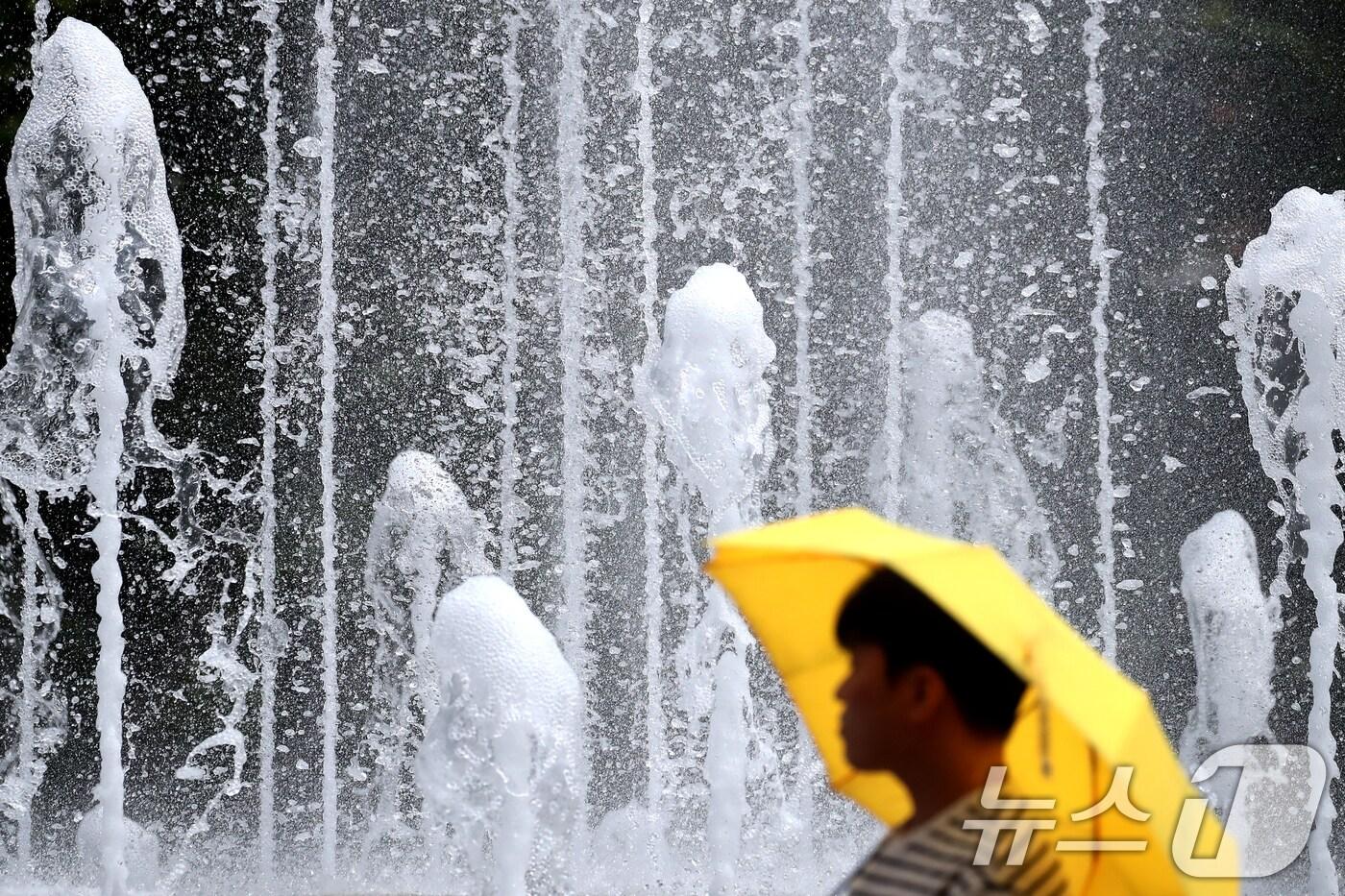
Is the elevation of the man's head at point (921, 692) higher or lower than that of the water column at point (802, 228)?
lower

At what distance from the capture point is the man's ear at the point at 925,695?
1.38 meters

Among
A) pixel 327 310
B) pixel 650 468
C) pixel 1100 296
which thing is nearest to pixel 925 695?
pixel 650 468

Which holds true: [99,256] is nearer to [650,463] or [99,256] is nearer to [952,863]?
[650,463]

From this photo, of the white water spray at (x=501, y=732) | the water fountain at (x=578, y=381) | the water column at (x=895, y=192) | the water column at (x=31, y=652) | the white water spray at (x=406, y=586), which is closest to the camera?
the white water spray at (x=501, y=732)

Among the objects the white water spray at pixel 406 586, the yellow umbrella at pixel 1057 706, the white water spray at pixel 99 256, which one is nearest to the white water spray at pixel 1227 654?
the white water spray at pixel 406 586

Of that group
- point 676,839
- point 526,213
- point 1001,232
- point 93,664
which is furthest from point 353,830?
point 1001,232

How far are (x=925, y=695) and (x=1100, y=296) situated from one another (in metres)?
9.75

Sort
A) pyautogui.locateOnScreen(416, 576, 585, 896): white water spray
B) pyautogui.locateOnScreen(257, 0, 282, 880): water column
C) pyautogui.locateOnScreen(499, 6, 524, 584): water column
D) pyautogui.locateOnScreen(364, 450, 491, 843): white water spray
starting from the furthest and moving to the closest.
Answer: pyautogui.locateOnScreen(257, 0, 282, 880): water column
pyautogui.locateOnScreen(499, 6, 524, 584): water column
pyautogui.locateOnScreen(364, 450, 491, 843): white water spray
pyautogui.locateOnScreen(416, 576, 585, 896): white water spray

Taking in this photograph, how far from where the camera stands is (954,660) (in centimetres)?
138

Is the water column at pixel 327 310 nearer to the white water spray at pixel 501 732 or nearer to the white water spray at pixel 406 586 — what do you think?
the white water spray at pixel 406 586

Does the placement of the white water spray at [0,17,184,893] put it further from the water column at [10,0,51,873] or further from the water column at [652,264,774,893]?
the water column at [10,0,51,873]

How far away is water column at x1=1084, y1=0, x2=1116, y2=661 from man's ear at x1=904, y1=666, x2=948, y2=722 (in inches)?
358

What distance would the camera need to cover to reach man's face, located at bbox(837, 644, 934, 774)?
54.7 inches

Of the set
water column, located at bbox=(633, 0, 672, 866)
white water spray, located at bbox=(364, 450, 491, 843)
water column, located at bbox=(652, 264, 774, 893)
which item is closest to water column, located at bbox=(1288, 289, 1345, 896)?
water column, located at bbox=(652, 264, 774, 893)
